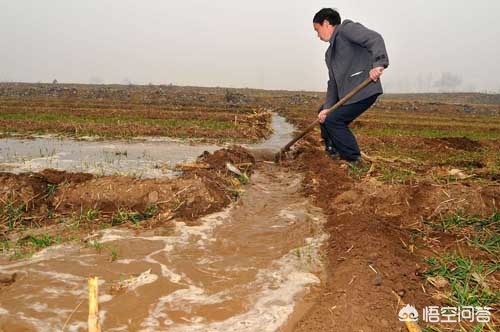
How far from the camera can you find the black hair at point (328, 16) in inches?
204

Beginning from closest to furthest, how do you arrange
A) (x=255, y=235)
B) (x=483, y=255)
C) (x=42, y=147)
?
1. (x=483, y=255)
2. (x=255, y=235)
3. (x=42, y=147)

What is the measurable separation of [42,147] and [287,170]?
5.24 meters

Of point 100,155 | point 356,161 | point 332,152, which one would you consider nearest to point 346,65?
point 356,161

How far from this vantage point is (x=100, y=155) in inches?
294

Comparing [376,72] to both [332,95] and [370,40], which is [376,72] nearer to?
[370,40]

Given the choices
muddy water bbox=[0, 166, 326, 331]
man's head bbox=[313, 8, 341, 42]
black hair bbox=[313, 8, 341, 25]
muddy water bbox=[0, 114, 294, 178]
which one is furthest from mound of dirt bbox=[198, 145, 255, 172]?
black hair bbox=[313, 8, 341, 25]

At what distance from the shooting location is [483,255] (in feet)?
9.57

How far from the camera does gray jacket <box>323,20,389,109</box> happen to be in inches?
189

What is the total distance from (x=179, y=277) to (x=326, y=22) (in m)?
3.88

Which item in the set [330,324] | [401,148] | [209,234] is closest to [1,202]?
[209,234]

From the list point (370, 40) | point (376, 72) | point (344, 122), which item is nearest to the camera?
point (376, 72)

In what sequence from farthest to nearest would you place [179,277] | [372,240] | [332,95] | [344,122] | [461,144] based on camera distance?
[461,144] → [332,95] → [344,122] → [372,240] → [179,277]

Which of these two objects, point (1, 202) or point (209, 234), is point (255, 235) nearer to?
point (209, 234)

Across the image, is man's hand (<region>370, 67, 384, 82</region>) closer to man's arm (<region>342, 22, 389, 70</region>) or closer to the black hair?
man's arm (<region>342, 22, 389, 70</region>)
